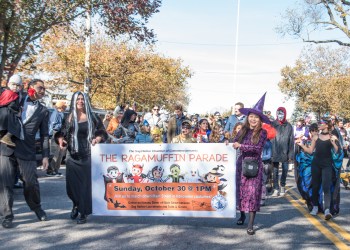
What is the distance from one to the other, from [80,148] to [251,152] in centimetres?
233

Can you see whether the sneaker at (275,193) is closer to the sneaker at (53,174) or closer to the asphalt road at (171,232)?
the asphalt road at (171,232)

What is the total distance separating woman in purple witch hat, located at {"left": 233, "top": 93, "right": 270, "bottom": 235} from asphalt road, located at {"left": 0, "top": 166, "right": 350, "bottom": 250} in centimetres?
37

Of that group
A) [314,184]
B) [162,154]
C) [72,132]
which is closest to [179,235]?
[162,154]

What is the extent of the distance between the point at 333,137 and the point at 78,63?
2614 cm

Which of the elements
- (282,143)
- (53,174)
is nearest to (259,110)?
(282,143)

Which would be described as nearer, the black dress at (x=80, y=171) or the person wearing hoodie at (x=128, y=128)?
the black dress at (x=80, y=171)

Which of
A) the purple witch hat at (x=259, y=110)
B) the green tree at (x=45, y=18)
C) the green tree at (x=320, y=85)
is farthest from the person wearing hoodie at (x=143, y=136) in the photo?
the green tree at (x=320, y=85)

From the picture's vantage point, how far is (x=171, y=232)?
261 inches

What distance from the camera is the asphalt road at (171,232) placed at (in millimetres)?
5961

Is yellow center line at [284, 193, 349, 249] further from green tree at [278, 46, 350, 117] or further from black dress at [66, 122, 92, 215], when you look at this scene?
green tree at [278, 46, 350, 117]

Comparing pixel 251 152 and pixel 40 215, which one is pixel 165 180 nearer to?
pixel 251 152

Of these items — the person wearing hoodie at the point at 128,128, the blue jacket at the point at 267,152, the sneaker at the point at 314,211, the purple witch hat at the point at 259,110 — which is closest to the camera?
the purple witch hat at the point at 259,110

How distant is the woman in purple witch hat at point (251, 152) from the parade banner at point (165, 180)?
186 mm

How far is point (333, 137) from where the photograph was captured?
27.0 feet
